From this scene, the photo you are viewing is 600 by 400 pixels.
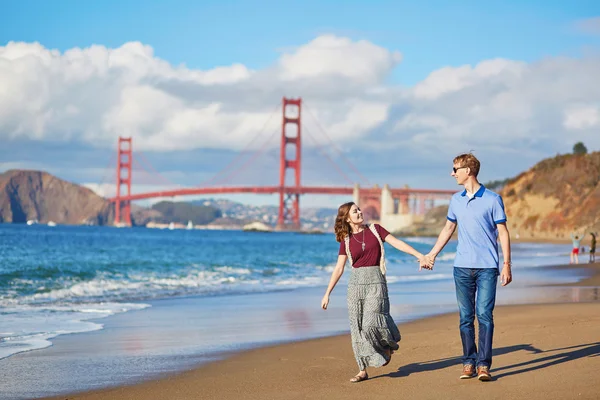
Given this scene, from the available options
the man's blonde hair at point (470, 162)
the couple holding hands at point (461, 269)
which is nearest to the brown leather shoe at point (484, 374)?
the couple holding hands at point (461, 269)

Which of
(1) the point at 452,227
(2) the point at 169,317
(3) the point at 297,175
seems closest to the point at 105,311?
(2) the point at 169,317

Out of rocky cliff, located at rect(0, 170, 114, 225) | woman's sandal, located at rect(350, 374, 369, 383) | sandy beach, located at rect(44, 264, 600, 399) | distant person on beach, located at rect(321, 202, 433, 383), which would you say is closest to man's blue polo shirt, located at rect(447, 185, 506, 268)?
distant person on beach, located at rect(321, 202, 433, 383)

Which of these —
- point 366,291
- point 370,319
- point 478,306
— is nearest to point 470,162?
point 478,306

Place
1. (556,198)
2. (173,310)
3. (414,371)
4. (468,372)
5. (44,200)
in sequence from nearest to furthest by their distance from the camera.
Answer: (468,372)
(414,371)
(173,310)
(556,198)
(44,200)

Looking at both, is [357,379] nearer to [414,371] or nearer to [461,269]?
[414,371]

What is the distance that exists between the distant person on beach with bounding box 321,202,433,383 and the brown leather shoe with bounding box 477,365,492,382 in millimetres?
543

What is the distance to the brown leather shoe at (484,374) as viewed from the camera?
15.4 feet

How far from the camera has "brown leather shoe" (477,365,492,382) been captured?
15.4 feet

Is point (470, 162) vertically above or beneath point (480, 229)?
above

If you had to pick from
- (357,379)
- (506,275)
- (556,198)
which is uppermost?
(556,198)

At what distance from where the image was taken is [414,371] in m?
5.21

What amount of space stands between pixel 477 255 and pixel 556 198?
62.1m

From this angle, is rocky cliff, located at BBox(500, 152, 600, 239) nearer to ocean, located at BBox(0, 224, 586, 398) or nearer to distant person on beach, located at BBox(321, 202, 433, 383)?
ocean, located at BBox(0, 224, 586, 398)

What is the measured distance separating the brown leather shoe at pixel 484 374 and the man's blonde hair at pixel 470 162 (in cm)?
106
